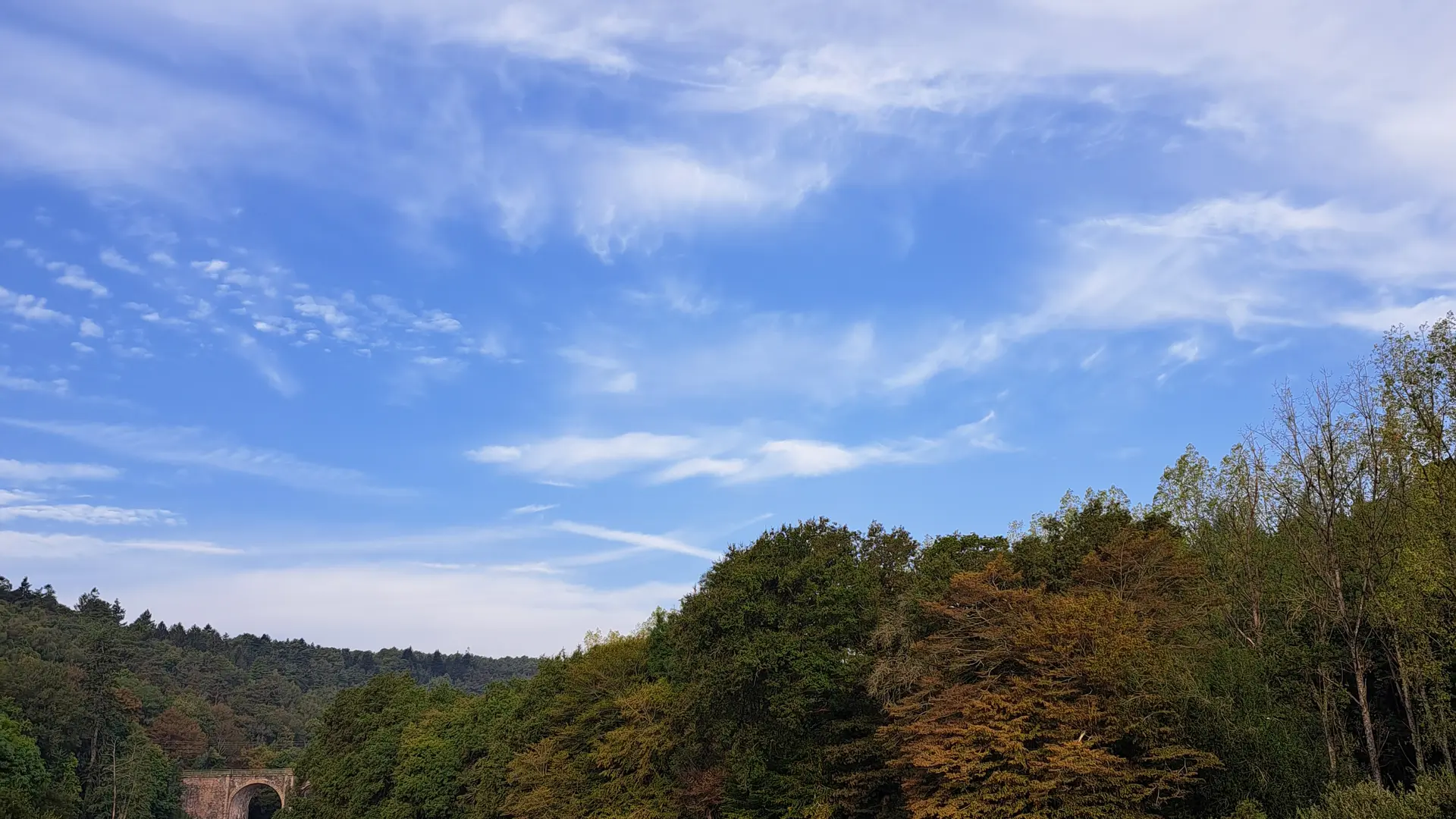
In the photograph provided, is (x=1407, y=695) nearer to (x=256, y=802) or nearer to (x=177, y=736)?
(x=177, y=736)

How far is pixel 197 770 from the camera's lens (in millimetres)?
142375

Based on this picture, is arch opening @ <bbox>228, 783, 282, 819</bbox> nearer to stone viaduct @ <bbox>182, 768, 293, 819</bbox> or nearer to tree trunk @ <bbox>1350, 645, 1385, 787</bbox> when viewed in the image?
stone viaduct @ <bbox>182, 768, 293, 819</bbox>

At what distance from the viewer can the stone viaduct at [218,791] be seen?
454 ft

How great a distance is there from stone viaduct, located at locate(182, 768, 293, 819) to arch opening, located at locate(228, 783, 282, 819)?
0.36ft

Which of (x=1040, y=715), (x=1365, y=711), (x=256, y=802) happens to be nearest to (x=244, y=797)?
(x=256, y=802)

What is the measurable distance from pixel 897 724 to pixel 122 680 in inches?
6082

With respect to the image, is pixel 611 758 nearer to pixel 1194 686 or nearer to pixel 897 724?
pixel 897 724

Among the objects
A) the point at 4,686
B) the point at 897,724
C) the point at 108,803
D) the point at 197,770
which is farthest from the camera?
the point at 197,770

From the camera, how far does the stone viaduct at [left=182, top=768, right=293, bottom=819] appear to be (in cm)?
13825

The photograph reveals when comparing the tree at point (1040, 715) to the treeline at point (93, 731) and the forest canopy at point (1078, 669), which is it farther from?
the treeline at point (93, 731)

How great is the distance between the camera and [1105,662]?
33.2 meters

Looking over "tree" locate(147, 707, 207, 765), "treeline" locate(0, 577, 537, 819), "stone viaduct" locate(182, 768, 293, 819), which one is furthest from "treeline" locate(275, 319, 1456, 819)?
"tree" locate(147, 707, 207, 765)

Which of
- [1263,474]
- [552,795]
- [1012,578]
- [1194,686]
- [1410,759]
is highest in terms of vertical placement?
[1263,474]

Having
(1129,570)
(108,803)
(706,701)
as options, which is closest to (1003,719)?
(1129,570)
